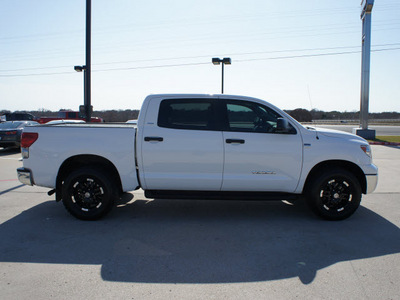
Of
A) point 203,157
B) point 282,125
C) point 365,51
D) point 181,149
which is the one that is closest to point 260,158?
point 282,125

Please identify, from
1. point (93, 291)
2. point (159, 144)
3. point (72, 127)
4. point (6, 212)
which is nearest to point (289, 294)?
point (93, 291)

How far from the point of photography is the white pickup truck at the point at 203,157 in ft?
Result: 16.5

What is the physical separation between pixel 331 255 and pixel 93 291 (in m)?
2.75

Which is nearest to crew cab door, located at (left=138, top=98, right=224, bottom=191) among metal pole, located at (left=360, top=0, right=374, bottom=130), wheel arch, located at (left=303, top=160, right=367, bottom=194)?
wheel arch, located at (left=303, top=160, right=367, bottom=194)

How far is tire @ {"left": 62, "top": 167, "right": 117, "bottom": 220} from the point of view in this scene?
5090mm

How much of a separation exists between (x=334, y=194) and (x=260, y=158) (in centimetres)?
134

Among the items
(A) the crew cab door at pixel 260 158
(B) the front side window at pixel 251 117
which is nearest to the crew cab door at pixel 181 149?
(A) the crew cab door at pixel 260 158

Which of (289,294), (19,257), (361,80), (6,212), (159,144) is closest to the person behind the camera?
(289,294)

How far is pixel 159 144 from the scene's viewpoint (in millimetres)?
5023

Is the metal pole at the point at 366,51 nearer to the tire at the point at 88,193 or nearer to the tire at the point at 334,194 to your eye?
the tire at the point at 334,194

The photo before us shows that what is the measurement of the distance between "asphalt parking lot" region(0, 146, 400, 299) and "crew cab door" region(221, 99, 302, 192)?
63 cm

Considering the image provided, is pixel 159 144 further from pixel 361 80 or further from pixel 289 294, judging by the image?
pixel 361 80

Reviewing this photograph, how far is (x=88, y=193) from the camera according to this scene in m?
5.17

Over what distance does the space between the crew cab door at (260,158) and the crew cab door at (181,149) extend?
18cm
